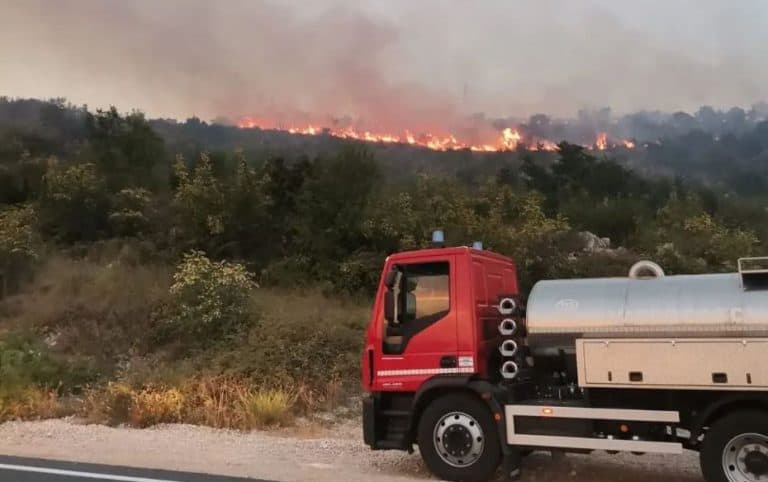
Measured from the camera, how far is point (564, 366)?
7992 mm

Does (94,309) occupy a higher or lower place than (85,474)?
higher

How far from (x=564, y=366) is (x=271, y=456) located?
→ 4377 mm

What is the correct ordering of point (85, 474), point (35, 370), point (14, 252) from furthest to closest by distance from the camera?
point (14, 252) → point (35, 370) → point (85, 474)

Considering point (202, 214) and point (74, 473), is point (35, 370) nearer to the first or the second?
point (74, 473)

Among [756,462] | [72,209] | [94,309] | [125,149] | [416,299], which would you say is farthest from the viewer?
[125,149]

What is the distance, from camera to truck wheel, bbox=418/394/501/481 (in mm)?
7871

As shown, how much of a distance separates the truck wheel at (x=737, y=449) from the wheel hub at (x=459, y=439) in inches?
90.4

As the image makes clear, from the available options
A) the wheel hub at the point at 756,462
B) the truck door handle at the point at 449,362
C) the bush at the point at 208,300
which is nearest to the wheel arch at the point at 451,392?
the truck door handle at the point at 449,362

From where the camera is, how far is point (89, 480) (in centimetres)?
786

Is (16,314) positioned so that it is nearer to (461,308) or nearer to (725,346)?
(461,308)

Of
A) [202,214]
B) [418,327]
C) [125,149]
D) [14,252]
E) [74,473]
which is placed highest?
[125,149]

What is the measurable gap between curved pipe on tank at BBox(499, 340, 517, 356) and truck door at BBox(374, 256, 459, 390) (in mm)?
540

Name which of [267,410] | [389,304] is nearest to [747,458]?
[389,304]

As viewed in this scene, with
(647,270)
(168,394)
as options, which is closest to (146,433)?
(168,394)
